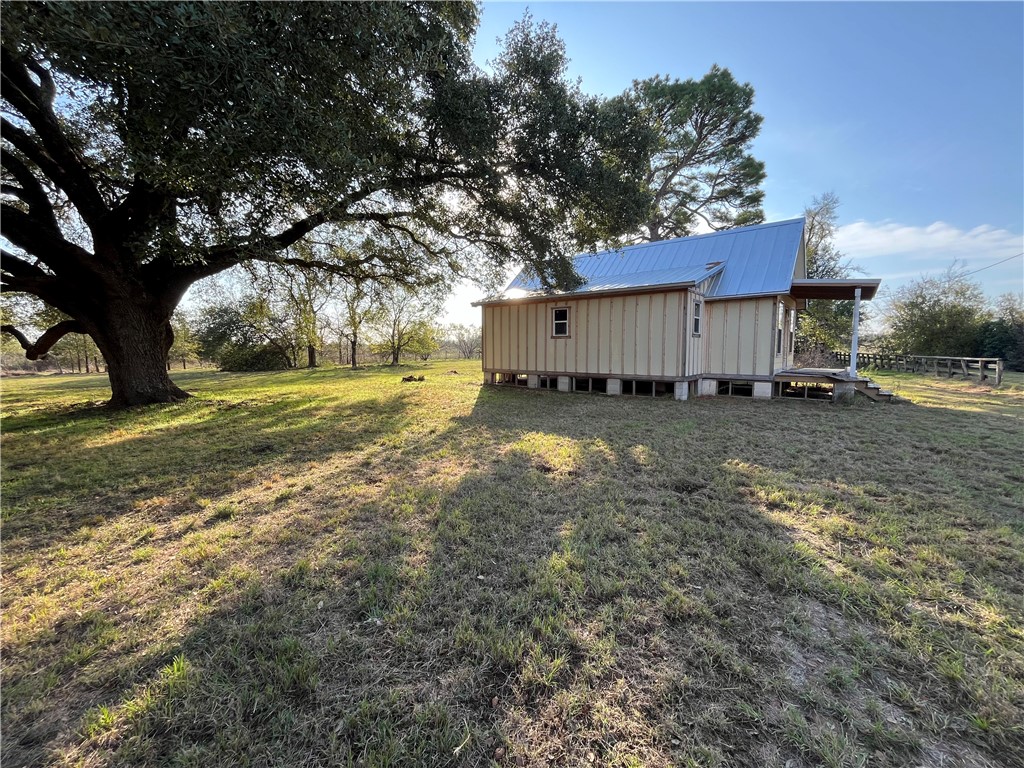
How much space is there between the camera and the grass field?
1419mm

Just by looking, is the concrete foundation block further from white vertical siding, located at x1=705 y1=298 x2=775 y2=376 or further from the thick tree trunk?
the thick tree trunk

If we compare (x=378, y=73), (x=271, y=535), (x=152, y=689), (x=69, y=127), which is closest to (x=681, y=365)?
(x=378, y=73)

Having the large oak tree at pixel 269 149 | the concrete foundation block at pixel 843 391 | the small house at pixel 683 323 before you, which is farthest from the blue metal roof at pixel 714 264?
the concrete foundation block at pixel 843 391

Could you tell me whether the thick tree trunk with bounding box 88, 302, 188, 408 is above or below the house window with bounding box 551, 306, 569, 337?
below

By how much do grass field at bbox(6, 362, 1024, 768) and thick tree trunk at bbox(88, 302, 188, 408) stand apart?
4295 millimetres

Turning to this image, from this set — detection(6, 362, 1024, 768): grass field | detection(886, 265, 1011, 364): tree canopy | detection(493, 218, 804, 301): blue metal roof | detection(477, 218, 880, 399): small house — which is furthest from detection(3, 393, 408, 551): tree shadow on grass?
detection(886, 265, 1011, 364): tree canopy

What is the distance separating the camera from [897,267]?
2117 cm

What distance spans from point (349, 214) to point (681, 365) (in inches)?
313

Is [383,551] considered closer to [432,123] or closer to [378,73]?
[378,73]

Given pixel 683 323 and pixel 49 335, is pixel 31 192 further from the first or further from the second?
pixel 683 323

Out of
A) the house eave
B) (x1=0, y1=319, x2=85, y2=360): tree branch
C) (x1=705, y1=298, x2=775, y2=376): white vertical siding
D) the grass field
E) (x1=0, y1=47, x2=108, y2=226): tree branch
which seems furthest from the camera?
(x1=705, y1=298, x2=775, y2=376): white vertical siding

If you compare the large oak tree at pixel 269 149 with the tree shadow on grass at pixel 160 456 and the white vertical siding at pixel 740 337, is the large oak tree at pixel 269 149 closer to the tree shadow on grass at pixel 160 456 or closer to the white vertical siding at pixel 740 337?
the tree shadow on grass at pixel 160 456

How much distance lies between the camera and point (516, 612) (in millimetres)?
2066

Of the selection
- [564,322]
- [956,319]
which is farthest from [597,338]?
[956,319]
